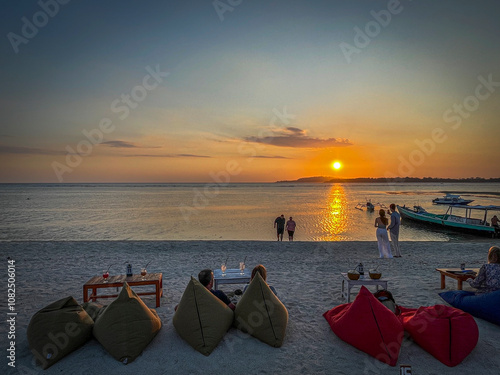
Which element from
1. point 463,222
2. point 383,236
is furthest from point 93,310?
point 463,222

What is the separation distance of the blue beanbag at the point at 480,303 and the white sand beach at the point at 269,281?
0.19 m

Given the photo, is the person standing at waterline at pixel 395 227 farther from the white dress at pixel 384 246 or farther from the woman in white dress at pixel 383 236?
the white dress at pixel 384 246

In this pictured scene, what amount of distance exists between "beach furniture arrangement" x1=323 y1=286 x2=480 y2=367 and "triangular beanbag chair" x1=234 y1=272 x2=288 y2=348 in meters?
0.97

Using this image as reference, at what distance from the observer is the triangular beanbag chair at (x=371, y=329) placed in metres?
4.51

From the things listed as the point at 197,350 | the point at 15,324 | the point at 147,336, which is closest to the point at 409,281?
the point at 197,350

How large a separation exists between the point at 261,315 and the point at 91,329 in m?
2.62

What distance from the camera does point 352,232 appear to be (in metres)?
26.8

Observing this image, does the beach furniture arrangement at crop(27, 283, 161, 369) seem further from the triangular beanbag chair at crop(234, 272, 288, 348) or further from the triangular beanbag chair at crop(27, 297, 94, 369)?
the triangular beanbag chair at crop(234, 272, 288, 348)

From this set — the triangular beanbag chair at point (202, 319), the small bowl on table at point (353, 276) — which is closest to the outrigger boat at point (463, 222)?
the small bowl on table at point (353, 276)

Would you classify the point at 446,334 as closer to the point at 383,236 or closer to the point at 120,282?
the point at 120,282

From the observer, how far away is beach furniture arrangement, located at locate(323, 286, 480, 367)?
175 inches

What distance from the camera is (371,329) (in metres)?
4.67

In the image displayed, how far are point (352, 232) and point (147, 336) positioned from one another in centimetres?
2430

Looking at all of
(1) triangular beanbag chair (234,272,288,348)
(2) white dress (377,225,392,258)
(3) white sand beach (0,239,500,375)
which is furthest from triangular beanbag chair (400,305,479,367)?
(2) white dress (377,225,392,258)
